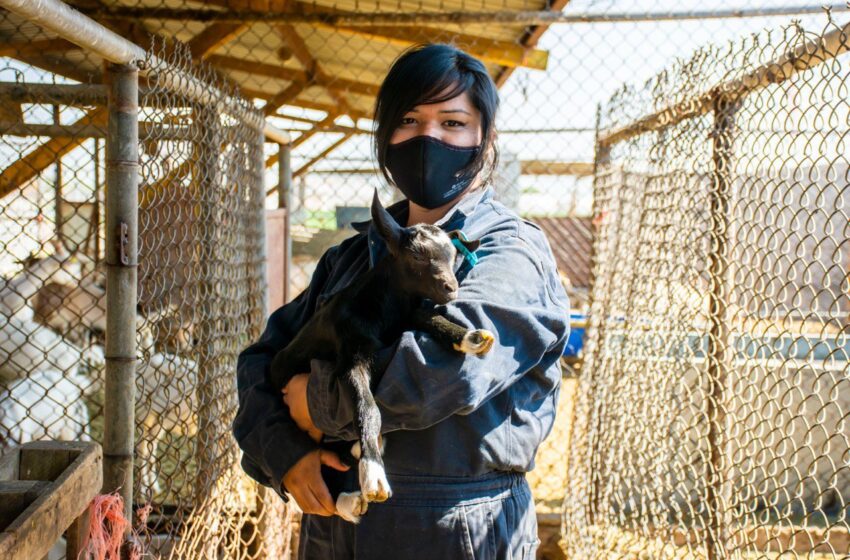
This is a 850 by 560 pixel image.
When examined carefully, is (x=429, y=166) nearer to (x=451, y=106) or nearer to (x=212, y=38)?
(x=451, y=106)

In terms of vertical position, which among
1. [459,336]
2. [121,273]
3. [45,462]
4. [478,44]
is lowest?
[45,462]

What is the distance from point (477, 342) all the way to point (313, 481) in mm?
617

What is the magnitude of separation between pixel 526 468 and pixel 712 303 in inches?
64.2

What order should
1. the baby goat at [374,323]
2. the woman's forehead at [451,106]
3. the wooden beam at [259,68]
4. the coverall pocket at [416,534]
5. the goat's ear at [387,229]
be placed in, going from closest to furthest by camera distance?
the baby goat at [374,323], the coverall pocket at [416,534], the goat's ear at [387,229], the woman's forehead at [451,106], the wooden beam at [259,68]

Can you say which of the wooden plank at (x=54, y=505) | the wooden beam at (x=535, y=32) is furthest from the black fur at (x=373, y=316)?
the wooden beam at (x=535, y=32)

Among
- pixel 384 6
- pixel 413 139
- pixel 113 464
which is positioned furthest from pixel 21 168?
pixel 413 139

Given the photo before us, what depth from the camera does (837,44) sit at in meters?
2.27

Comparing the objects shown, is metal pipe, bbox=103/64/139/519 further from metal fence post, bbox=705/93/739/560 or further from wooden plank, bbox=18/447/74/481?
metal fence post, bbox=705/93/739/560

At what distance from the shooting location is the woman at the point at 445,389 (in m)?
1.62

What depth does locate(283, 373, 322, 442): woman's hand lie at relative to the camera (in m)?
1.90

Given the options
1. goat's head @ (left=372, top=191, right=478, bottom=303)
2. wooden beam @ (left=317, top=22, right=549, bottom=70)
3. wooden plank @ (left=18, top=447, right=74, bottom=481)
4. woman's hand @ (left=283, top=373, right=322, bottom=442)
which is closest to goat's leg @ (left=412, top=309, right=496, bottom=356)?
goat's head @ (left=372, top=191, right=478, bottom=303)

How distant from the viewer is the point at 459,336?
5.18 ft

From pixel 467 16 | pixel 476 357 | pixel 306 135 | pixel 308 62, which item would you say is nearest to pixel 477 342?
pixel 476 357

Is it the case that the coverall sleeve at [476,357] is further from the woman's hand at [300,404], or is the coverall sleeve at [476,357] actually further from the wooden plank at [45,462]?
the wooden plank at [45,462]
